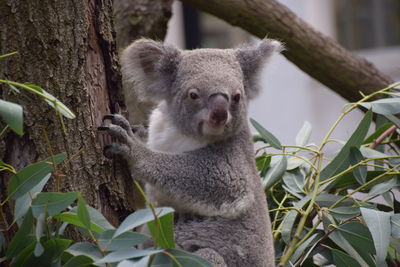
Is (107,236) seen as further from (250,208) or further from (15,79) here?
(250,208)

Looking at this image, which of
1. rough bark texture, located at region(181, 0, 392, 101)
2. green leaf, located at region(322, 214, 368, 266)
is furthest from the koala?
rough bark texture, located at region(181, 0, 392, 101)

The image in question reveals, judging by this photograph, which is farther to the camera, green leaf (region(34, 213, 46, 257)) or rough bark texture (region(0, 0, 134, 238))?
rough bark texture (region(0, 0, 134, 238))

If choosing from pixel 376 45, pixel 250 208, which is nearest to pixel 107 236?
pixel 250 208

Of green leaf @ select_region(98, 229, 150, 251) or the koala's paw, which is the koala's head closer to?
the koala's paw

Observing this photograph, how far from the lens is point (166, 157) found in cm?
221

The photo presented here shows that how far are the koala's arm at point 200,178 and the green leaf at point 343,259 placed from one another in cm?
33

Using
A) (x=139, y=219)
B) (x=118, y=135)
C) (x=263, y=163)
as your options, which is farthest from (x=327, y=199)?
(x=139, y=219)

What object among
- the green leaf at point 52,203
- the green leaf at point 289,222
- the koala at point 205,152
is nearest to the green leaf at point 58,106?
the green leaf at point 52,203

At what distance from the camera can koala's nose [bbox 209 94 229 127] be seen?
212 centimetres

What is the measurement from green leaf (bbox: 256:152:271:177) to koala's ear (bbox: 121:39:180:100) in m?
0.45

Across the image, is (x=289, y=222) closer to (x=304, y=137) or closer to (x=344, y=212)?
(x=344, y=212)

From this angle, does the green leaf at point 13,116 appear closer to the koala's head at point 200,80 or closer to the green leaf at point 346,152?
the koala's head at point 200,80

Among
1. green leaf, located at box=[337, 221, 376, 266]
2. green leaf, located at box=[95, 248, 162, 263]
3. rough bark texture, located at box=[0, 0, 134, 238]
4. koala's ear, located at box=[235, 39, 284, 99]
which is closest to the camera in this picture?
green leaf, located at box=[95, 248, 162, 263]

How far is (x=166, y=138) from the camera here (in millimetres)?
2432
